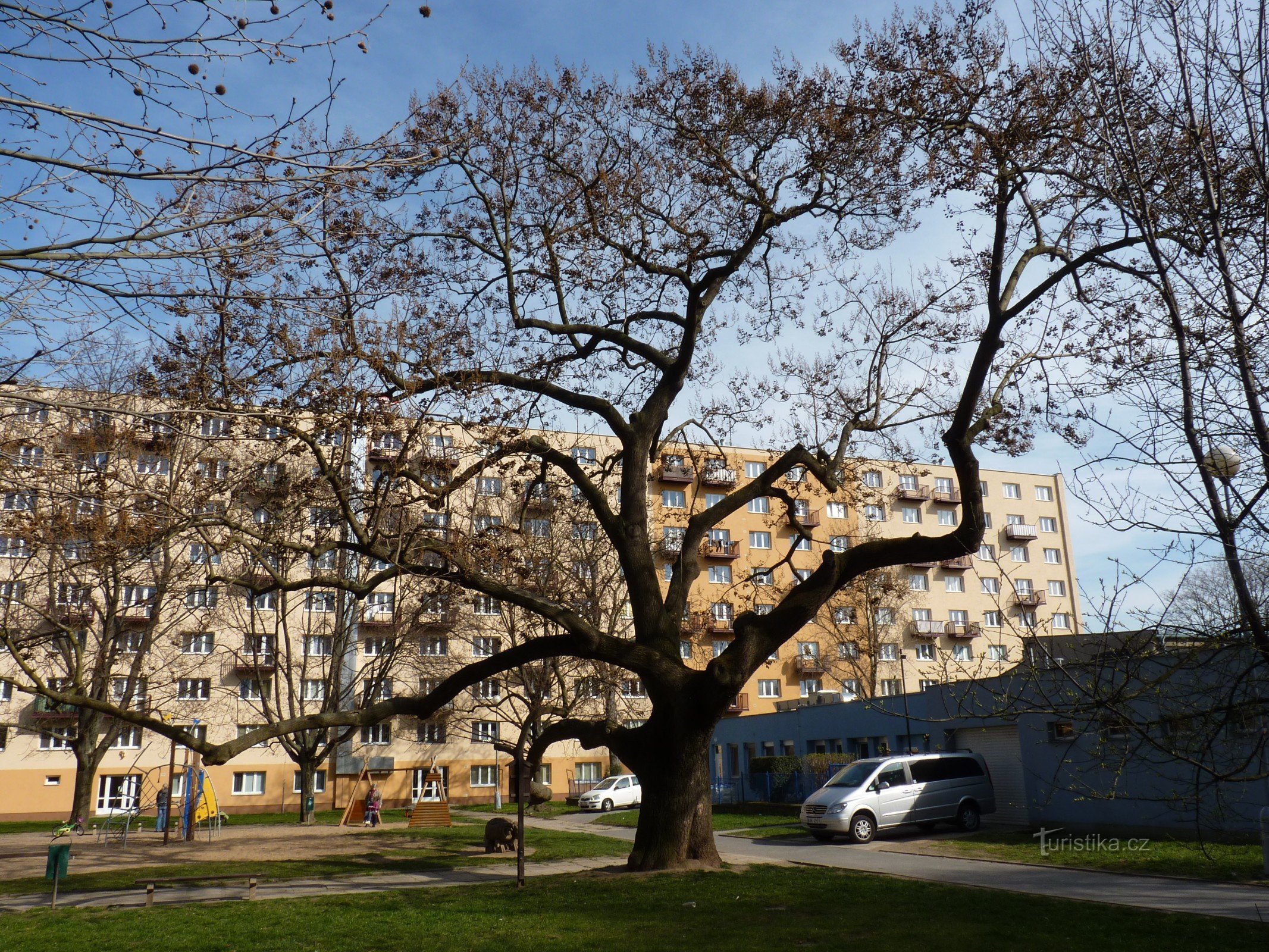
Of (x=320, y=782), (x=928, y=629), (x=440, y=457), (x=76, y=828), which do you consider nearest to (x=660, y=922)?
(x=440, y=457)

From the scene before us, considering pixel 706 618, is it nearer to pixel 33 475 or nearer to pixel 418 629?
pixel 33 475

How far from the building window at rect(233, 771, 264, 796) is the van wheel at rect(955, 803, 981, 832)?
116ft

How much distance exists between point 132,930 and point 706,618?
39.1 ft

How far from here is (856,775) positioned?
76.1ft

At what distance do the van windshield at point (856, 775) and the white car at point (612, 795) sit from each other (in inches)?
687

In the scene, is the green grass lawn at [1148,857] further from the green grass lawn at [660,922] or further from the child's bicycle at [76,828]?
the child's bicycle at [76,828]

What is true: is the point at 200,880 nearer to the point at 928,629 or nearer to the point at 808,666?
the point at 808,666

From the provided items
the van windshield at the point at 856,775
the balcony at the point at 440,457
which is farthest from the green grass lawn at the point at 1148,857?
the balcony at the point at 440,457

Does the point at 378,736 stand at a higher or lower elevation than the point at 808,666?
lower

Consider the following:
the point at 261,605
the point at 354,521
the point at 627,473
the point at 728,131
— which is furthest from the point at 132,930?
the point at 261,605

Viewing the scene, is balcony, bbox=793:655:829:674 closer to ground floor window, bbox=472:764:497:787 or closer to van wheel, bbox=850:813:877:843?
ground floor window, bbox=472:764:497:787

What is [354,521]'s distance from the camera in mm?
11867

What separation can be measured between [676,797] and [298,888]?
6.42 meters

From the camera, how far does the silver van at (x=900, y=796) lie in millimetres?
22078
